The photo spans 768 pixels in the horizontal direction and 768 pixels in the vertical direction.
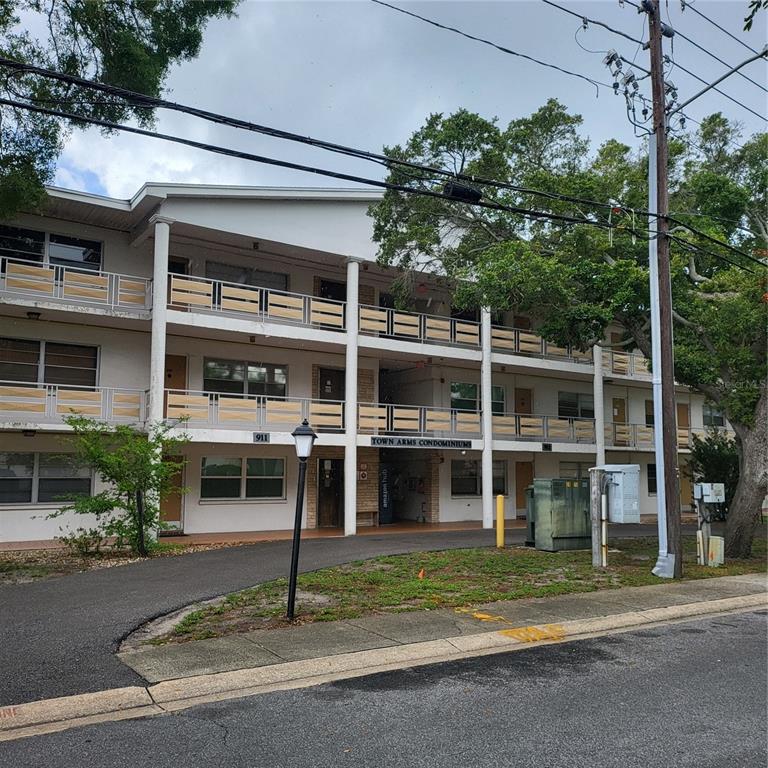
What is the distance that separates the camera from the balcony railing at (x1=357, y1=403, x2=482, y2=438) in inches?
804

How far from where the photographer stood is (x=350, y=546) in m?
16.2

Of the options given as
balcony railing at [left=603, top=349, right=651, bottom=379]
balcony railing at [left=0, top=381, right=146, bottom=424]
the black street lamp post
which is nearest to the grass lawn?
the black street lamp post

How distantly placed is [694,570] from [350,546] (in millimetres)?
A: 7286

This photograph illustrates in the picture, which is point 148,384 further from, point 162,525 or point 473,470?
point 473,470

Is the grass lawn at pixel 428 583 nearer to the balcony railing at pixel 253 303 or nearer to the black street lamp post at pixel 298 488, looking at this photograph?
the black street lamp post at pixel 298 488

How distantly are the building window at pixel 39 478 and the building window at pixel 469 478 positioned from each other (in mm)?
11752

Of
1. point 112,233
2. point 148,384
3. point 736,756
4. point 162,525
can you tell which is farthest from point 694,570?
point 112,233

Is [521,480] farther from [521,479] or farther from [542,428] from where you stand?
[542,428]

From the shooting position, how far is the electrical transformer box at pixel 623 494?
41.8 ft

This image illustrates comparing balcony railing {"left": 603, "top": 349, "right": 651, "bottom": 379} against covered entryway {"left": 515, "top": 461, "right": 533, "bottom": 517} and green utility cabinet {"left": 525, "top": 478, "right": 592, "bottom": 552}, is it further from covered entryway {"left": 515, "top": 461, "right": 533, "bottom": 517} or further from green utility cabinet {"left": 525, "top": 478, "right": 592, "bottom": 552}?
green utility cabinet {"left": 525, "top": 478, "right": 592, "bottom": 552}

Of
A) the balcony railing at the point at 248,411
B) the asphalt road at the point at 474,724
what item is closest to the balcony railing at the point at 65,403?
the balcony railing at the point at 248,411

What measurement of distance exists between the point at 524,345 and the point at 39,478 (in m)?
15.4

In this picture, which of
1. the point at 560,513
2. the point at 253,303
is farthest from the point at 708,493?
the point at 253,303

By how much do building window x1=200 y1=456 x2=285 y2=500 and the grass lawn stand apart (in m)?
6.64
